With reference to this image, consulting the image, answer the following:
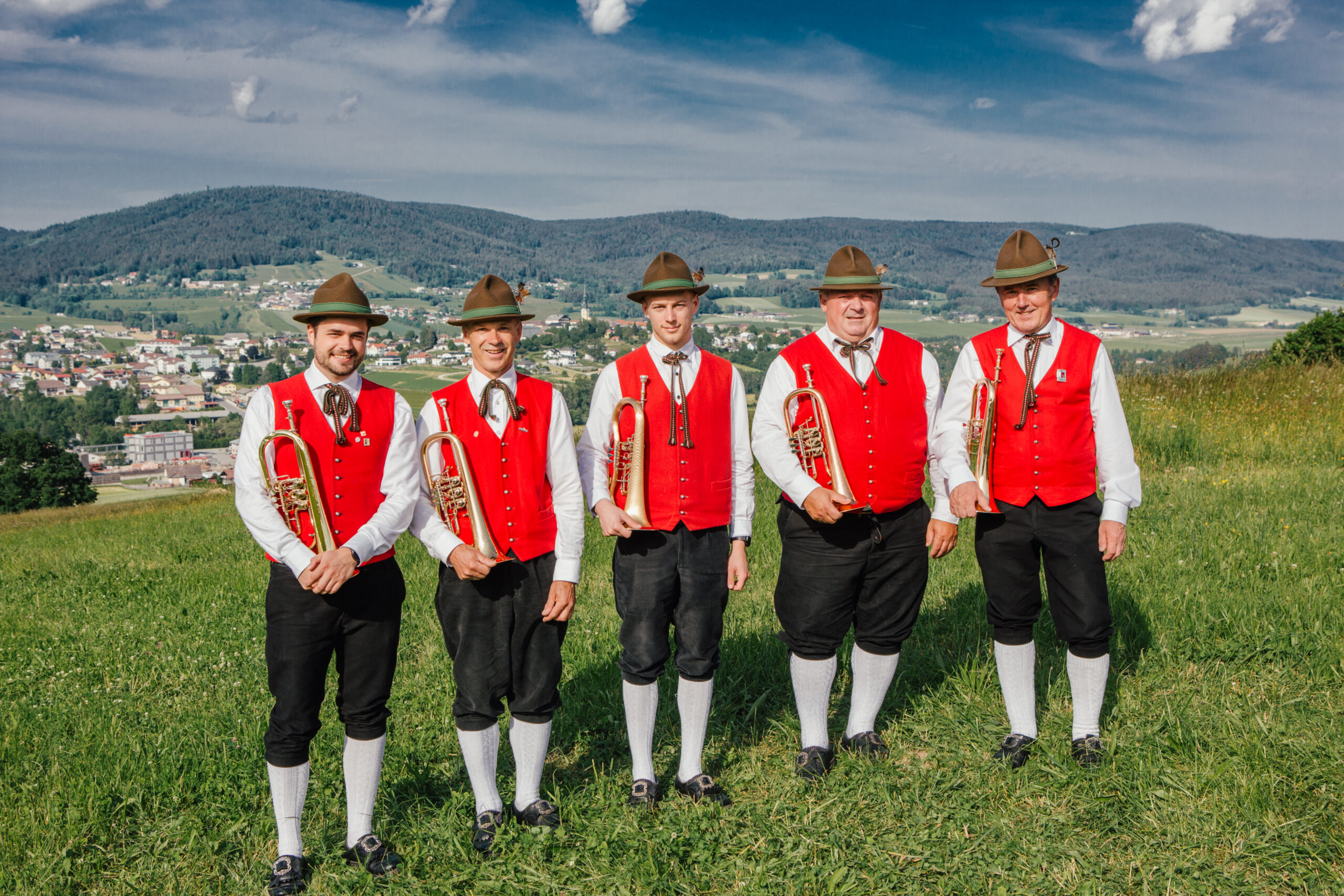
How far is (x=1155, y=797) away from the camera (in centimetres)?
437

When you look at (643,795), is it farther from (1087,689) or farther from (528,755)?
(1087,689)

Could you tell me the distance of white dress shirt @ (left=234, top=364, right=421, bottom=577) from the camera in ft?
12.0

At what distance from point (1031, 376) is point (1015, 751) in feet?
7.43

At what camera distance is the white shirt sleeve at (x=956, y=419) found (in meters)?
4.68

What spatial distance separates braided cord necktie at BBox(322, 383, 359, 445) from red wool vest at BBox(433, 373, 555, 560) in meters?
0.44

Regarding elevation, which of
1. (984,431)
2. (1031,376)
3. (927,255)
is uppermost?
(927,255)

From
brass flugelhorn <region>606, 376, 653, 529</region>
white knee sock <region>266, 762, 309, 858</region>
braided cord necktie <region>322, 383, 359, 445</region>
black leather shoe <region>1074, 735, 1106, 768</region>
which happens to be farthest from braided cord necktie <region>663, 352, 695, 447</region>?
black leather shoe <region>1074, 735, 1106, 768</region>

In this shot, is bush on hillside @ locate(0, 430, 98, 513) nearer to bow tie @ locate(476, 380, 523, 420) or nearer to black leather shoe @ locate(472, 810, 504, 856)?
black leather shoe @ locate(472, 810, 504, 856)

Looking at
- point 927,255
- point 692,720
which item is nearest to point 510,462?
point 692,720

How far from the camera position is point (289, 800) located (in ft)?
12.9

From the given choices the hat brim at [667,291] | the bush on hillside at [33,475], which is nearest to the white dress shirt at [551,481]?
the hat brim at [667,291]

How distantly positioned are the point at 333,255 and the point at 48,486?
535 feet

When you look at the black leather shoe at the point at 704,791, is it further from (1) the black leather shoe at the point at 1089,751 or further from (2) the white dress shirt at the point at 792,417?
(1) the black leather shoe at the point at 1089,751

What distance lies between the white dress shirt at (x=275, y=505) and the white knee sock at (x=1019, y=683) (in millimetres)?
3604
